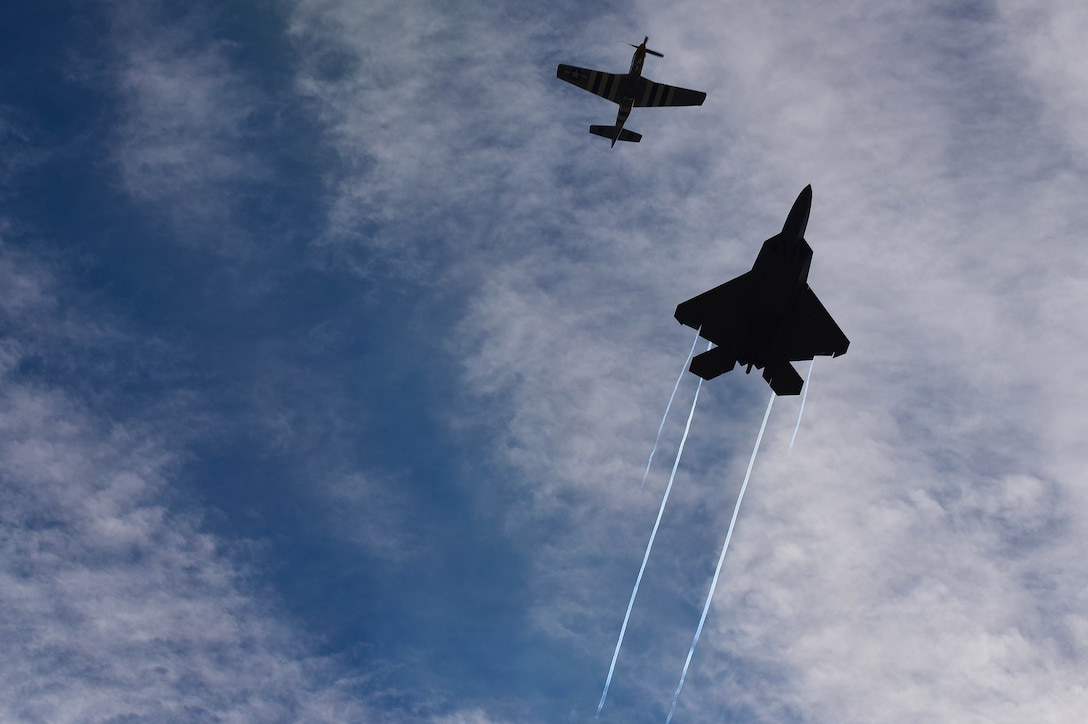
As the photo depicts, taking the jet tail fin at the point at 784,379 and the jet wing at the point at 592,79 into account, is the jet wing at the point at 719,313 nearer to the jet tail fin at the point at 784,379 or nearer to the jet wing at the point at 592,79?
the jet tail fin at the point at 784,379

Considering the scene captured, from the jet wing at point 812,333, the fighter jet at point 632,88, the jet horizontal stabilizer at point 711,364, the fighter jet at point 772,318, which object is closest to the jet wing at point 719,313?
the fighter jet at point 772,318

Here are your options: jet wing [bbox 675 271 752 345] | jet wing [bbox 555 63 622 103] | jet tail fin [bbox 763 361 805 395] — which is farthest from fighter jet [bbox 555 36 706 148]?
jet tail fin [bbox 763 361 805 395]

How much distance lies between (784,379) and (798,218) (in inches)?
420

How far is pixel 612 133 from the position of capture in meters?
67.1

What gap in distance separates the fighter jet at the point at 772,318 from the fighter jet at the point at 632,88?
27.4 meters

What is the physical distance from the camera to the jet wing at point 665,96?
64.2 m

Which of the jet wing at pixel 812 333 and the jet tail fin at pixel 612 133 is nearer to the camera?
the jet wing at pixel 812 333

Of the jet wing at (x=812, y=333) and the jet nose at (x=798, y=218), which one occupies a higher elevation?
the jet nose at (x=798, y=218)

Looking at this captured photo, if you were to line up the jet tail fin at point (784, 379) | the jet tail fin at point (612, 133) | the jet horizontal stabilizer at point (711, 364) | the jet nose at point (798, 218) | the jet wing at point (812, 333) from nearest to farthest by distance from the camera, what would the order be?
1. the jet nose at point (798, 218)
2. the jet wing at point (812, 333)
3. the jet tail fin at point (784, 379)
4. the jet horizontal stabilizer at point (711, 364)
5. the jet tail fin at point (612, 133)

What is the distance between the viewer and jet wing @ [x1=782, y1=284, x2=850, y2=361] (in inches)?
1708

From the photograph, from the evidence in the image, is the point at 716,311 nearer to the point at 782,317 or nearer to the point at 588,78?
the point at 782,317

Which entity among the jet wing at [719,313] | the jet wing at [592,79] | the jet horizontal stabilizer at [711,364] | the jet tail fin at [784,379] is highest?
the jet wing at [592,79]

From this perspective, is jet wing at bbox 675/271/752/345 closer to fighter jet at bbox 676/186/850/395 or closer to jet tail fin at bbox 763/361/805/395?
fighter jet at bbox 676/186/850/395

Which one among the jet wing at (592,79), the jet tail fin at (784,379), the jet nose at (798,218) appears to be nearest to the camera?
the jet nose at (798,218)
